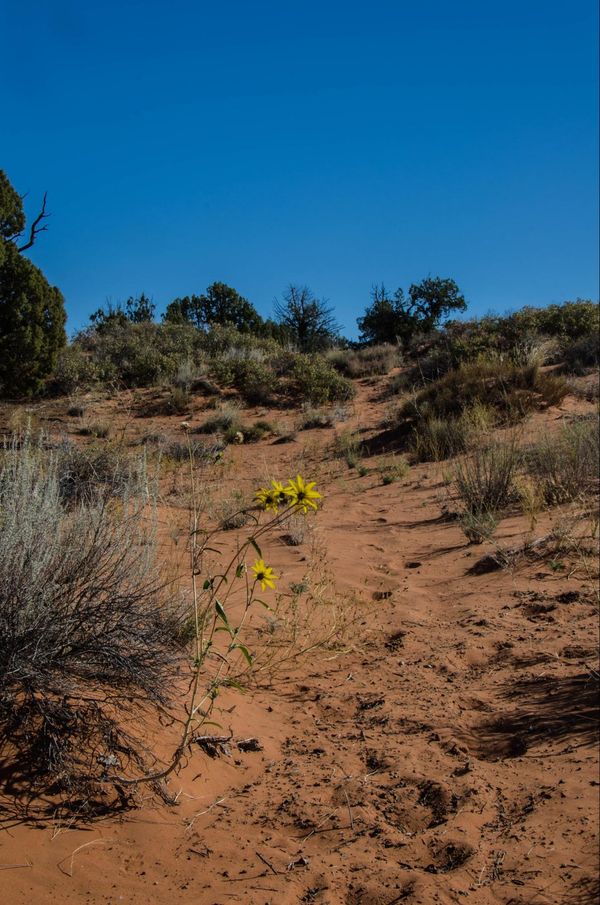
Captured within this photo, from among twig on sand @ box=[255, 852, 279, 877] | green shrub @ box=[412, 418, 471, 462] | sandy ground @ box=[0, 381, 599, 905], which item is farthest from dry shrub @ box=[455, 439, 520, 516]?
twig on sand @ box=[255, 852, 279, 877]

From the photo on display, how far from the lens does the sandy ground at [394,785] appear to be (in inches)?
86.7

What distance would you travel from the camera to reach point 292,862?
2.32 metres

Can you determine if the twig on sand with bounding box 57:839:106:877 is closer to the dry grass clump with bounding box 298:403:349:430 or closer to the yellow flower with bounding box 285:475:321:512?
the yellow flower with bounding box 285:475:321:512

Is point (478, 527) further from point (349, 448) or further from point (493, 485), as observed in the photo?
point (349, 448)

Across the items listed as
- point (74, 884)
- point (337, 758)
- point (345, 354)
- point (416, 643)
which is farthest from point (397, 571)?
point (345, 354)

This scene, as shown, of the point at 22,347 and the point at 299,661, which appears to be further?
the point at 22,347

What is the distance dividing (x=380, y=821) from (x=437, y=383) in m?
12.3

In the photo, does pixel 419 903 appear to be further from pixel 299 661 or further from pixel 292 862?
pixel 299 661

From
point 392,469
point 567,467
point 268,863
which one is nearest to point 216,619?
point 268,863

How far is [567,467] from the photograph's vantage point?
696 centimetres

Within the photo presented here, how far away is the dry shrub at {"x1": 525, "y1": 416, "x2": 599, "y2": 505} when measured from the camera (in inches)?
267

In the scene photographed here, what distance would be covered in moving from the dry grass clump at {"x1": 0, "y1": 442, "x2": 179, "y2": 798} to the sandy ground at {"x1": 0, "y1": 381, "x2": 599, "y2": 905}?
268mm

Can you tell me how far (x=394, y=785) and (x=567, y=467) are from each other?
4.96 m

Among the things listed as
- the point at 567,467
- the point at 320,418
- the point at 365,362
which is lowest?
the point at 567,467
